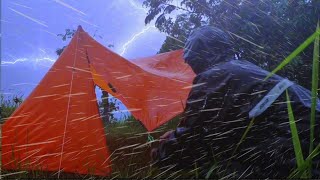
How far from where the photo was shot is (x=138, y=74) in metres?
2.29

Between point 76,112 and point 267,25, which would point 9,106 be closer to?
point 76,112

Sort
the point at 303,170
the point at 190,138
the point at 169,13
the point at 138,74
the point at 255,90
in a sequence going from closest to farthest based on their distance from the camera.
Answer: the point at 303,170 < the point at 255,90 < the point at 190,138 < the point at 169,13 < the point at 138,74

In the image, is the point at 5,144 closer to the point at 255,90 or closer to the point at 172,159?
the point at 172,159

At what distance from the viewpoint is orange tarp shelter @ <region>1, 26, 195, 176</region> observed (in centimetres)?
148

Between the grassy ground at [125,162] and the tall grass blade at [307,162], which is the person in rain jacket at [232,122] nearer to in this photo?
the grassy ground at [125,162]

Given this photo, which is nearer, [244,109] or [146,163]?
[244,109]

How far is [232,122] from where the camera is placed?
3.83ft

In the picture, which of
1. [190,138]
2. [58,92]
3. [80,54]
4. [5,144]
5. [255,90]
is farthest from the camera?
[80,54]

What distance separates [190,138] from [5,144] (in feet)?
3.05

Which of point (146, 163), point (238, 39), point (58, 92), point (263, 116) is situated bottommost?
point (146, 163)

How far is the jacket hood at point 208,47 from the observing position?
1278 mm

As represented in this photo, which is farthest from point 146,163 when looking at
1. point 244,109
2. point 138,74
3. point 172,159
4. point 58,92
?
point 138,74

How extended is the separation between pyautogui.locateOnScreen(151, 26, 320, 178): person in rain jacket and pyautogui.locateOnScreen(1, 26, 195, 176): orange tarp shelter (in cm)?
19

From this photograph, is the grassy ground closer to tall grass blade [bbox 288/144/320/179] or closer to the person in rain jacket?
the person in rain jacket
